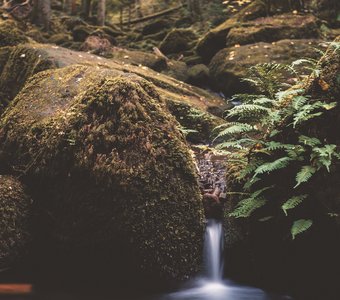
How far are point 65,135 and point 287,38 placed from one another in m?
11.2

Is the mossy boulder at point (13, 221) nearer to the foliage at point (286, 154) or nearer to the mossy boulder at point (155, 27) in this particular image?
the foliage at point (286, 154)

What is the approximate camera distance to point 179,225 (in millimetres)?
4660

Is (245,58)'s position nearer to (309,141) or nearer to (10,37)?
(10,37)

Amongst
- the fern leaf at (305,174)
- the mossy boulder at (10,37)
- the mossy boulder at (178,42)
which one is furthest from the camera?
the mossy boulder at (178,42)

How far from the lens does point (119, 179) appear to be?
4.49m

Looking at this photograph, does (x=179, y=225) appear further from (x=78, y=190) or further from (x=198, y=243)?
(x=78, y=190)

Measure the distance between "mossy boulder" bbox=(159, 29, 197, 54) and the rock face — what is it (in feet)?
14.9

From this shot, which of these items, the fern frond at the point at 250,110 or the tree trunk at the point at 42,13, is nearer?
the fern frond at the point at 250,110

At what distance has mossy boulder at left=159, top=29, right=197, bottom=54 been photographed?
1738 cm

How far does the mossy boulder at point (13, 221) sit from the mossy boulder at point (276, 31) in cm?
1098

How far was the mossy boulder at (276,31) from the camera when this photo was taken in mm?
14039

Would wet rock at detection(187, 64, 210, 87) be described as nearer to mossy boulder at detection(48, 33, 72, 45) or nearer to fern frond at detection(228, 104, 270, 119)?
mossy boulder at detection(48, 33, 72, 45)

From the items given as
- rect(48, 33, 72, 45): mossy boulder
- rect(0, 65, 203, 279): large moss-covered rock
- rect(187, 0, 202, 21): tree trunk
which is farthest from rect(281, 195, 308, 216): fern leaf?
rect(187, 0, 202, 21): tree trunk

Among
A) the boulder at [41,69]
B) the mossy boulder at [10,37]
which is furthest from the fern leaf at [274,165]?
the mossy boulder at [10,37]
